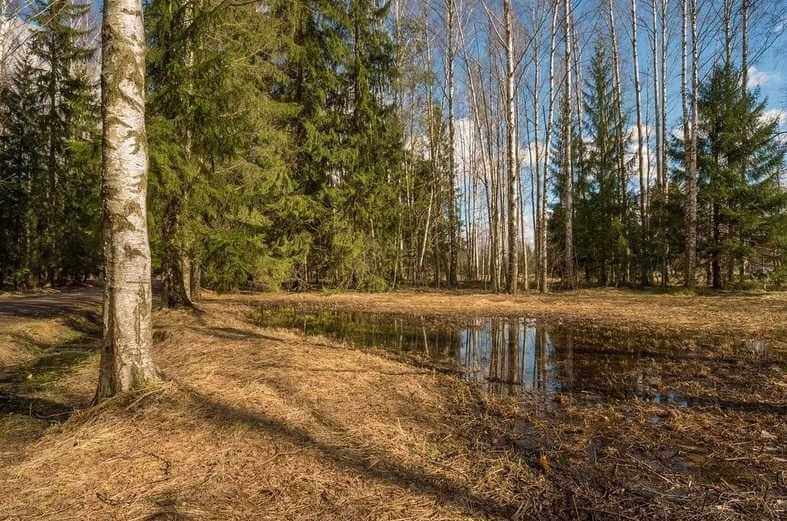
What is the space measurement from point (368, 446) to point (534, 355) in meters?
4.90

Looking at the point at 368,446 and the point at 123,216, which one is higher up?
the point at 123,216

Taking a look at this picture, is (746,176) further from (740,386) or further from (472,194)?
(472,194)

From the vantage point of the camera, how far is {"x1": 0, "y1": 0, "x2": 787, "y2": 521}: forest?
2666 mm

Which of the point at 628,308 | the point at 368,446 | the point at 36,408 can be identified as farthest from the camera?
the point at 628,308

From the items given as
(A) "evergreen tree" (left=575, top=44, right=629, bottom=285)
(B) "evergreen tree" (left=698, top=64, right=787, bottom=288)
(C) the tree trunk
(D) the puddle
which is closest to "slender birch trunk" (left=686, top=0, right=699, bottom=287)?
(C) the tree trunk

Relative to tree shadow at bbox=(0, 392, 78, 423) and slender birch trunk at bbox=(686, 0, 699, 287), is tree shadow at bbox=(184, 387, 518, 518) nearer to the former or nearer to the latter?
tree shadow at bbox=(0, 392, 78, 423)

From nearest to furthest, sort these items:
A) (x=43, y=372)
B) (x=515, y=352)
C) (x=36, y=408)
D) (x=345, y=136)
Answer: (x=36, y=408)
(x=43, y=372)
(x=515, y=352)
(x=345, y=136)

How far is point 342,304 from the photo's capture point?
1503 centimetres

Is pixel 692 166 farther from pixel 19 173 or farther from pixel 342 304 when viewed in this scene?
pixel 19 173

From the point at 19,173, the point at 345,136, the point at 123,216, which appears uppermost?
the point at 345,136

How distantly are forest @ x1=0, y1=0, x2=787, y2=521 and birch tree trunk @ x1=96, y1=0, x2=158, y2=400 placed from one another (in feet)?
0.07

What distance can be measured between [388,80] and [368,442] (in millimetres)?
20341

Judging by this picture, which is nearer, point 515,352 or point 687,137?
point 515,352

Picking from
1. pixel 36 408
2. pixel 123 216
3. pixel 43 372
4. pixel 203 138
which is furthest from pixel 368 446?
pixel 203 138
